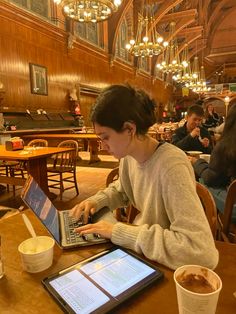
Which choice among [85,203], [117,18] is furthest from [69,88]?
[85,203]

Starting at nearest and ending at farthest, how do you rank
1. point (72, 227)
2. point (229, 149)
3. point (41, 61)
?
1. point (72, 227)
2. point (229, 149)
3. point (41, 61)

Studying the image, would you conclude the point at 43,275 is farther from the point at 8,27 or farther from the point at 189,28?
the point at 189,28

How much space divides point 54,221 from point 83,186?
3643mm

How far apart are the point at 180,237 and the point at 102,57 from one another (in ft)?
38.5

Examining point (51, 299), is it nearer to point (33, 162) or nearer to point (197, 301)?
point (197, 301)

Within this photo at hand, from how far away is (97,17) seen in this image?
5.47 meters

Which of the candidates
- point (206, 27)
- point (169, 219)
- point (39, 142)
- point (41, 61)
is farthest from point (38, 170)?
point (206, 27)

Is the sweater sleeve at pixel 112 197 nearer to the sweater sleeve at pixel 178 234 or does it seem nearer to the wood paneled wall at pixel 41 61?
the sweater sleeve at pixel 178 234

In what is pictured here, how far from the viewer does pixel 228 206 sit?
1554 mm

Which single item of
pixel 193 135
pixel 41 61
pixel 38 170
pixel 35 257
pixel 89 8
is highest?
pixel 89 8

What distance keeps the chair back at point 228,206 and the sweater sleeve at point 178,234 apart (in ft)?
2.47

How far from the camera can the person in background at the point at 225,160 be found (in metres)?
1.87

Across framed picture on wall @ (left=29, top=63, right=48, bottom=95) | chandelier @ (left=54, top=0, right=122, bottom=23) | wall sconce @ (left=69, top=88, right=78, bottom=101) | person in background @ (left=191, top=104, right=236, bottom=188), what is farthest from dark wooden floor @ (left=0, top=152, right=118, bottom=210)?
wall sconce @ (left=69, top=88, right=78, bottom=101)

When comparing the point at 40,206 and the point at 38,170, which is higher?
the point at 40,206
